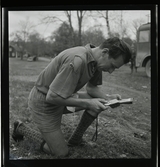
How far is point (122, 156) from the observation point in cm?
295

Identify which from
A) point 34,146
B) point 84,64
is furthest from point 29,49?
point 34,146

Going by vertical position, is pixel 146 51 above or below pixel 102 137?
above

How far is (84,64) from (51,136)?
37.2 inches

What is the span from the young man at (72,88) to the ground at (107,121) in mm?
76

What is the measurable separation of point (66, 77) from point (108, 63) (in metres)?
0.53

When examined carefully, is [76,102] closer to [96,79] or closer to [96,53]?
[96,79]

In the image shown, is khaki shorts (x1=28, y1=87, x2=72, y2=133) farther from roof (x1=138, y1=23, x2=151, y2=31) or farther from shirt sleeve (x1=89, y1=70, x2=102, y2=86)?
roof (x1=138, y1=23, x2=151, y2=31)

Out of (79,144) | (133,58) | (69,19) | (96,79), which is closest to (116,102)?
(96,79)

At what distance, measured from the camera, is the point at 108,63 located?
9.45ft

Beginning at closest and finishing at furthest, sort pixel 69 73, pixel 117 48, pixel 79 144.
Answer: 1. pixel 69 73
2. pixel 117 48
3. pixel 79 144

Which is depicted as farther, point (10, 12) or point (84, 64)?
point (10, 12)

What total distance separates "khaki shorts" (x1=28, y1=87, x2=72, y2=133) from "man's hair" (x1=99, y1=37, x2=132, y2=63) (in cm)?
87

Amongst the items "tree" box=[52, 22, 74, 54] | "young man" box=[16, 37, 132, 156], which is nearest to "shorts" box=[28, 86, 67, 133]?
"young man" box=[16, 37, 132, 156]
